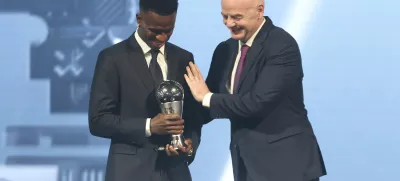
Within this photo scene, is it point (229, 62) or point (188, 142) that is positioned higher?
point (229, 62)

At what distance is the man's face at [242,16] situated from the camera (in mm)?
2717

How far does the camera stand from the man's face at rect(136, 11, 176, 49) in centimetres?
269

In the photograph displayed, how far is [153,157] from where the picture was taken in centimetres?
272

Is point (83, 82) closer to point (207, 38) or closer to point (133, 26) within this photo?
point (133, 26)

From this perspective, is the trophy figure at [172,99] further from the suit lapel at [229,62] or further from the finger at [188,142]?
the suit lapel at [229,62]

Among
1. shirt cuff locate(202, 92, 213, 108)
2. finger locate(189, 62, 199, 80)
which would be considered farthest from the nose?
shirt cuff locate(202, 92, 213, 108)

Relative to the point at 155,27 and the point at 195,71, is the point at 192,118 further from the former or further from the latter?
the point at 155,27

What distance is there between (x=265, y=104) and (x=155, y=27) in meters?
0.47

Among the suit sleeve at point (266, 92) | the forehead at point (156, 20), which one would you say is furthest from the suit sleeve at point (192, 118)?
the forehead at point (156, 20)

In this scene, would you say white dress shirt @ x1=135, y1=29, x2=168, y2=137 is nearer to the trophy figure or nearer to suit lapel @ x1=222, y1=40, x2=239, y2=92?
the trophy figure

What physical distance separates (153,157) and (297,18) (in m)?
1.40

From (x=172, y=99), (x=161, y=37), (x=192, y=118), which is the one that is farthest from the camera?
(x=192, y=118)

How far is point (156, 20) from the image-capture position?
269cm

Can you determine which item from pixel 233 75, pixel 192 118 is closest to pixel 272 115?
pixel 233 75
